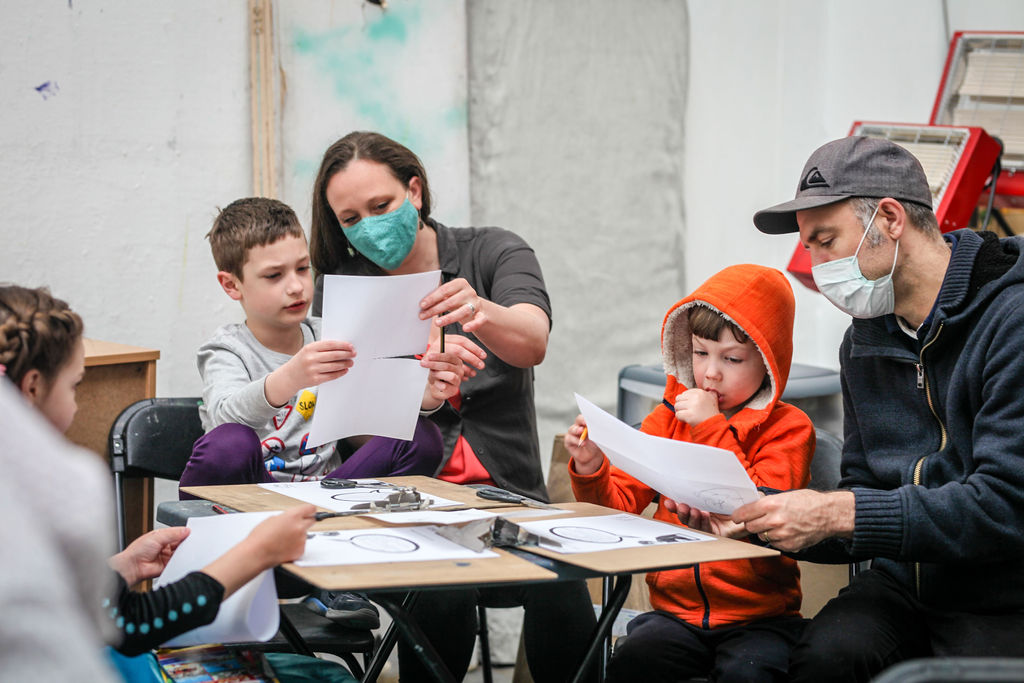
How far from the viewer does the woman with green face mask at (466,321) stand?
2047 mm

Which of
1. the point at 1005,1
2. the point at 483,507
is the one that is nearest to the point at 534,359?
the point at 483,507

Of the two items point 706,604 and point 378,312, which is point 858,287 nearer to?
point 706,604

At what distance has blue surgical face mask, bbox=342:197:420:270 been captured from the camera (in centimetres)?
230

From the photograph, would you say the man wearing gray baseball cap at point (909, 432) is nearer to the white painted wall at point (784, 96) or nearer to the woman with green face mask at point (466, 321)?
the woman with green face mask at point (466, 321)

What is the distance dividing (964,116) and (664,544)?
2.55m

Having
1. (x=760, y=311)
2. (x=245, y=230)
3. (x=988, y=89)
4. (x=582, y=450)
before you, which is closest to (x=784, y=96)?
(x=988, y=89)

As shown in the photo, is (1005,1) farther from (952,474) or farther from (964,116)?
(952,474)

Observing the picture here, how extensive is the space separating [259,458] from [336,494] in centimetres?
32

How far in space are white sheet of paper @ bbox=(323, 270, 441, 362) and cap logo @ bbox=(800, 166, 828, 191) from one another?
771 millimetres

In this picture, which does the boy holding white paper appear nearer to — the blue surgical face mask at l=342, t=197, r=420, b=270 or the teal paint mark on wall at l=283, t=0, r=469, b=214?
the blue surgical face mask at l=342, t=197, r=420, b=270

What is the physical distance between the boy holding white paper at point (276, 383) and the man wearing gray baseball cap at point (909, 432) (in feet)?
2.73

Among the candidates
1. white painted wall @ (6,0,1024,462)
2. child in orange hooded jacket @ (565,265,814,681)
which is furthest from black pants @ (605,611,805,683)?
white painted wall @ (6,0,1024,462)

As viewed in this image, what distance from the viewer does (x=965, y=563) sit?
1635mm

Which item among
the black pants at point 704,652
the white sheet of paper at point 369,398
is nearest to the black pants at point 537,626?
the black pants at point 704,652
